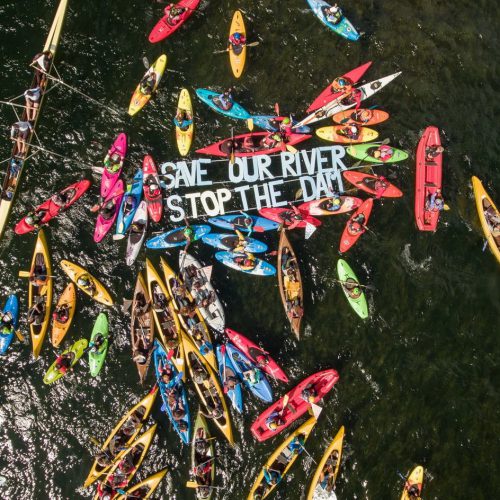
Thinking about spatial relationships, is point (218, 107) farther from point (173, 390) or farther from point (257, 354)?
point (173, 390)

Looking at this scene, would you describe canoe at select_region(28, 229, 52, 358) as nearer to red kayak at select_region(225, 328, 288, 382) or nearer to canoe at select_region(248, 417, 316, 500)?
red kayak at select_region(225, 328, 288, 382)

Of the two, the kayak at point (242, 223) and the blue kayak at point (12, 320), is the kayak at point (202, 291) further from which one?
the blue kayak at point (12, 320)

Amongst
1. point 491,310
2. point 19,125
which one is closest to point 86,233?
point 19,125

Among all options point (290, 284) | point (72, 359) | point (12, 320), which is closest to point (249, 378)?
point (290, 284)

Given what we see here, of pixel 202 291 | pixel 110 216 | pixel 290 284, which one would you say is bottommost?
pixel 202 291

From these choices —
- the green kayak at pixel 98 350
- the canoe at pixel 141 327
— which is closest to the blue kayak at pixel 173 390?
the canoe at pixel 141 327
